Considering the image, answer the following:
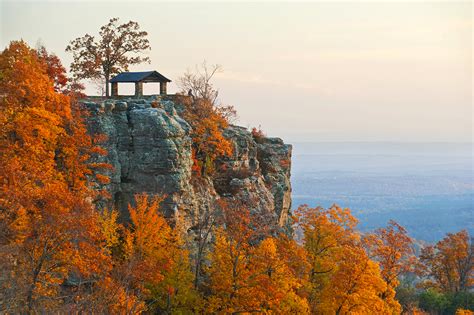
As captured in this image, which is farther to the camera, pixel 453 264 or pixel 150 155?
pixel 453 264

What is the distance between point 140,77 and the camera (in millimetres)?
56094

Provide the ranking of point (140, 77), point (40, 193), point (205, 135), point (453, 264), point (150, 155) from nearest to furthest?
point (40, 193), point (150, 155), point (205, 135), point (140, 77), point (453, 264)

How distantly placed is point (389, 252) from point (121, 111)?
3017 cm

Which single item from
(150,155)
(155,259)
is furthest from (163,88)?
(155,259)

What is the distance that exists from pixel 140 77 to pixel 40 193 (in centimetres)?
2449

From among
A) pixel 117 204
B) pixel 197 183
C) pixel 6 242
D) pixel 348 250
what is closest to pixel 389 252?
pixel 348 250

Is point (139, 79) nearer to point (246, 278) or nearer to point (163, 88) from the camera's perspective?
point (163, 88)

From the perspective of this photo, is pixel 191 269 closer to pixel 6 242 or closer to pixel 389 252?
pixel 6 242

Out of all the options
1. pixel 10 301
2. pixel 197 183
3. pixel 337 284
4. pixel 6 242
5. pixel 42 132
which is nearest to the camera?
pixel 10 301

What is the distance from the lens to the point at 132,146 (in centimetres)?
→ 4672

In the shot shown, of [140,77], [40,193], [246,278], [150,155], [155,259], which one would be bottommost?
[246,278]

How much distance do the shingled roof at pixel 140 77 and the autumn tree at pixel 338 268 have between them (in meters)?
21.4

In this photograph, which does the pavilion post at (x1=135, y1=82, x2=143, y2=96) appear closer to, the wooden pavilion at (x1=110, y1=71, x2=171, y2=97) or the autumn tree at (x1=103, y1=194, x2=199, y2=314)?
the wooden pavilion at (x1=110, y1=71, x2=171, y2=97)

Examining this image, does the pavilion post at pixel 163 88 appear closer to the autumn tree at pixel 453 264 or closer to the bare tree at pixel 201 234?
the bare tree at pixel 201 234
